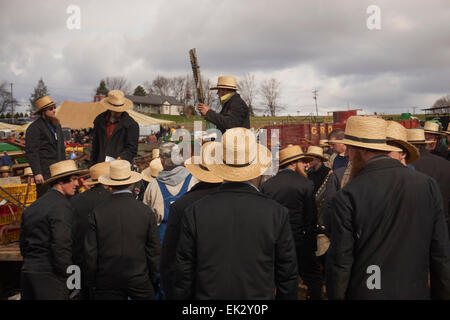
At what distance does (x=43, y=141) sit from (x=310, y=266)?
4542 millimetres

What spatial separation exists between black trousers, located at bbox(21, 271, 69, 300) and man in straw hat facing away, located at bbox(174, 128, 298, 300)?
234cm

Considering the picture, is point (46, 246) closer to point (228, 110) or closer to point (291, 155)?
point (228, 110)

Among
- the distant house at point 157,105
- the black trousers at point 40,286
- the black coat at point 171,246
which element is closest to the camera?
the black coat at point 171,246

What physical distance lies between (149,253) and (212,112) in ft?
6.29

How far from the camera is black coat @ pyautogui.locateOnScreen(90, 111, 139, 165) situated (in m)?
5.99

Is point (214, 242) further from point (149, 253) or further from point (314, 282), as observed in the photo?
point (314, 282)

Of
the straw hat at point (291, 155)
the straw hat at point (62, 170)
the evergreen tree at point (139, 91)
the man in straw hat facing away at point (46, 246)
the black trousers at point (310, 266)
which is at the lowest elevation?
the black trousers at point (310, 266)

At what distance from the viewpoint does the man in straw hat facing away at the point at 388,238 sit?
2.87m

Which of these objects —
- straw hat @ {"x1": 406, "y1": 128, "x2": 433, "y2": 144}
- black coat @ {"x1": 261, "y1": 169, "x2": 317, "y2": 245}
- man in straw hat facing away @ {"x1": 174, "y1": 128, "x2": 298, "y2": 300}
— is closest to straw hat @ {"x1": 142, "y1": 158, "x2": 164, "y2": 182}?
black coat @ {"x1": 261, "y1": 169, "x2": 317, "y2": 245}

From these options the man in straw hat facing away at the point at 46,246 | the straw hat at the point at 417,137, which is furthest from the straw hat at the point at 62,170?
the straw hat at the point at 417,137

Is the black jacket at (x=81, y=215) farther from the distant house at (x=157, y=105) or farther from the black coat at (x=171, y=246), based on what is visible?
the distant house at (x=157, y=105)

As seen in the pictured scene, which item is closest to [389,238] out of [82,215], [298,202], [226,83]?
[298,202]

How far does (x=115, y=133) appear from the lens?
19.6ft

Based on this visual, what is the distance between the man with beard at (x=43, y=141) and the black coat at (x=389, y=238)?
15.3 ft
